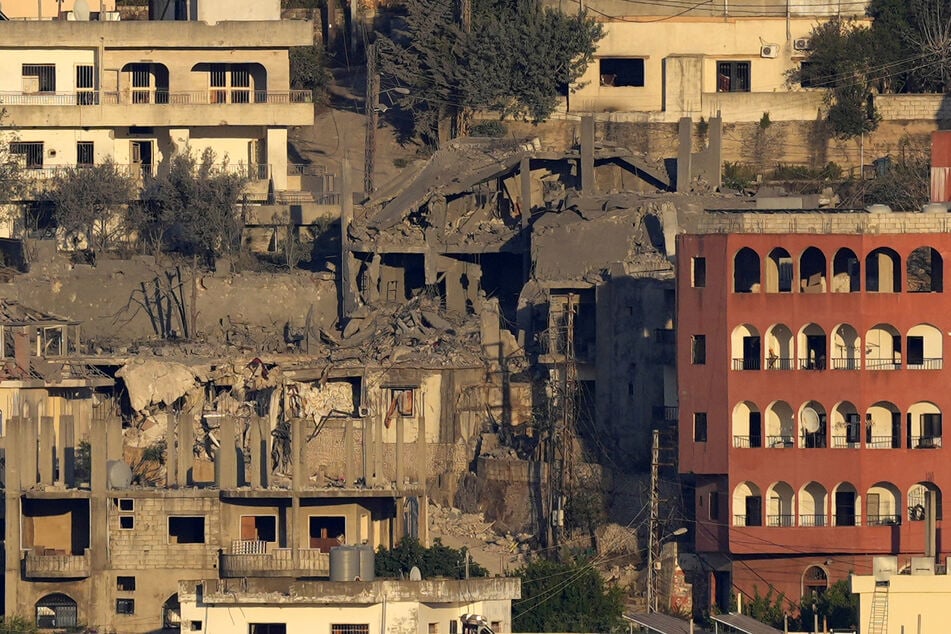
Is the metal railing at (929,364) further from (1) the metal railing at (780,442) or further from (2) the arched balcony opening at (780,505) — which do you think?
(2) the arched balcony opening at (780,505)

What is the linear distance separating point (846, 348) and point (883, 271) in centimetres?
201

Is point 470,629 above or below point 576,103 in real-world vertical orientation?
below

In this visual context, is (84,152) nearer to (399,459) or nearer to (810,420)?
(399,459)

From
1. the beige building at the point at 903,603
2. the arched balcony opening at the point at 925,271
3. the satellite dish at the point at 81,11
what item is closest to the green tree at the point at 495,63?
the satellite dish at the point at 81,11

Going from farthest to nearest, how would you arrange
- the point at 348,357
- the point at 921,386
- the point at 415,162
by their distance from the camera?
the point at 415,162 → the point at 348,357 → the point at 921,386

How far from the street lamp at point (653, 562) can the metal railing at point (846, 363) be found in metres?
4.98

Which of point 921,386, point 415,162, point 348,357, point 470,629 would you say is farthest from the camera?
point 415,162

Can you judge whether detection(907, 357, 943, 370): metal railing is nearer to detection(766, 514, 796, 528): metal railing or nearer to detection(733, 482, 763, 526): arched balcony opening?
detection(766, 514, 796, 528): metal railing

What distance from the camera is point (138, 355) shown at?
86375 millimetres

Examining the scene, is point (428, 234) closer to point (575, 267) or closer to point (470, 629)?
point (575, 267)

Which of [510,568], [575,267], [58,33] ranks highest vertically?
[58,33]

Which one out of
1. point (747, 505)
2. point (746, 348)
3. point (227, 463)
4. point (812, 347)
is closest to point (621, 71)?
point (746, 348)

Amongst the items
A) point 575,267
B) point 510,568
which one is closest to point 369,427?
point 510,568

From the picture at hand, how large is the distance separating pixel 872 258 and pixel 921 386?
3255mm
